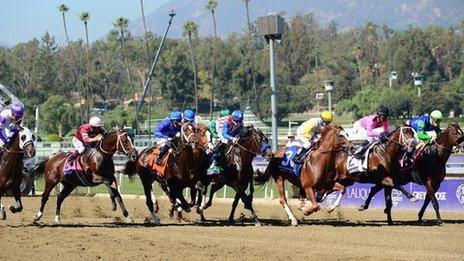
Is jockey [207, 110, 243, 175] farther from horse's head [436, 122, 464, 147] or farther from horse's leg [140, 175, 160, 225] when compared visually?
horse's head [436, 122, 464, 147]

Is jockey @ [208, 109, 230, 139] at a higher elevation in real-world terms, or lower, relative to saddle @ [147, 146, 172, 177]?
higher

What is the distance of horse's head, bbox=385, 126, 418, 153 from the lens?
16.9m

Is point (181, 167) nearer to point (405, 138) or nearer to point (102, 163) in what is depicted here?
point (102, 163)

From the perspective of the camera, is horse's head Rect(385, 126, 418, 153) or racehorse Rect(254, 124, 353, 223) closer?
racehorse Rect(254, 124, 353, 223)

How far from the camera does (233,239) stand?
1455 centimetres

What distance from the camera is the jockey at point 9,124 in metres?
16.5

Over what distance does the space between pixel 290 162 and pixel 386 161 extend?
1.90 meters

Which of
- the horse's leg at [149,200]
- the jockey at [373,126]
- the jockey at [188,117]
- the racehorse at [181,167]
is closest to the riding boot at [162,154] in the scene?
the racehorse at [181,167]

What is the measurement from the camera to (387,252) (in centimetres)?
1255

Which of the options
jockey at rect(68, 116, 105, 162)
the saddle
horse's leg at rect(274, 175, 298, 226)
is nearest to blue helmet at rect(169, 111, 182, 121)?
the saddle

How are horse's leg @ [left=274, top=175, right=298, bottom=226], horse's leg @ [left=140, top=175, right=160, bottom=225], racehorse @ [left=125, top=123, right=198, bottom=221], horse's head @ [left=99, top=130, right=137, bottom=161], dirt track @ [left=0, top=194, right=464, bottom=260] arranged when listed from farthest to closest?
horse's leg @ [left=140, top=175, right=160, bottom=225], horse's leg @ [left=274, top=175, right=298, bottom=226], horse's head @ [left=99, top=130, right=137, bottom=161], racehorse @ [left=125, top=123, right=198, bottom=221], dirt track @ [left=0, top=194, right=464, bottom=260]

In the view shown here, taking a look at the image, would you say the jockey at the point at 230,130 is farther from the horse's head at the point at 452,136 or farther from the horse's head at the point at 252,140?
the horse's head at the point at 452,136

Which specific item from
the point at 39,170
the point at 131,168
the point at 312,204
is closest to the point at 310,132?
the point at 312,204

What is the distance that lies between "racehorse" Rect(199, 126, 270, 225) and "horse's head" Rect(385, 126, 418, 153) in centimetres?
239
